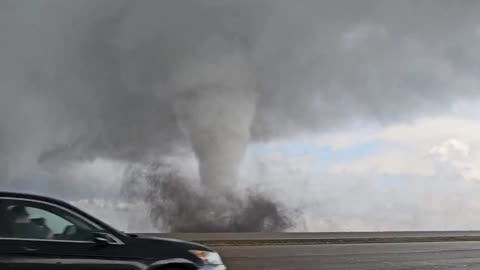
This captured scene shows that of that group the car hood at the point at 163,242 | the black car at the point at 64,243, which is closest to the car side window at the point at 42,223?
the black car at the point at 64,243

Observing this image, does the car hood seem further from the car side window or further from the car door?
the car side window

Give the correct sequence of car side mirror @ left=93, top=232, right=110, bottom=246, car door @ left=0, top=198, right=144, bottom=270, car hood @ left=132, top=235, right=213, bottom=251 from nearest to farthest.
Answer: car door @ left=0, top=198, right=144, bottom=270 → car side mirror @ left=93, top=232, right=110, bottom=246 → car hood @ left=132, top=235, right=213, bottom=251

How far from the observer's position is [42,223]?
7445mm

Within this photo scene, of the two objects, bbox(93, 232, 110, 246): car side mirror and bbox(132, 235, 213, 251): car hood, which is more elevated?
bbox(132, 235, 213, 251): car hood

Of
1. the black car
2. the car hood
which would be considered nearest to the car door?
the black car

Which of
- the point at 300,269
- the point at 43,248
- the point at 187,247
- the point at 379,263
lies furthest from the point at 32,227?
the point at 379,263

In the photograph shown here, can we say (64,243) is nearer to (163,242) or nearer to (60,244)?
(60,244)

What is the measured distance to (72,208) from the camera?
7.65 m

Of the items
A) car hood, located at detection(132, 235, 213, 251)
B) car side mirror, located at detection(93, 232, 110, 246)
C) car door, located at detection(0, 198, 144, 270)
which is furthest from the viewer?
car hood, located at detection(132, 235, 213, 251)

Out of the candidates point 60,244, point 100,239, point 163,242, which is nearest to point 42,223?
point 60,244

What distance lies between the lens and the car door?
7160mm

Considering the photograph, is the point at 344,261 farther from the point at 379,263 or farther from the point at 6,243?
the point at 6,243

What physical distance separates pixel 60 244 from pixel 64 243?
0.16 feet

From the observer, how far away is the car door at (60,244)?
7160 mm
